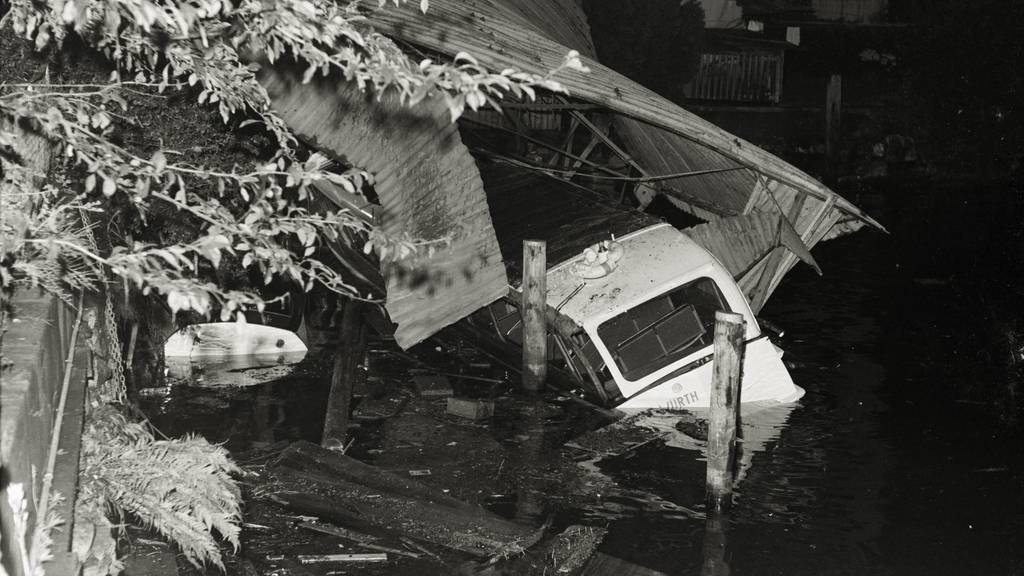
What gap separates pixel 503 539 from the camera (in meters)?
7.91

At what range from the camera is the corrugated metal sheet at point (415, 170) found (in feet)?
29.9

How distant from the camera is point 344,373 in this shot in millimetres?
12148

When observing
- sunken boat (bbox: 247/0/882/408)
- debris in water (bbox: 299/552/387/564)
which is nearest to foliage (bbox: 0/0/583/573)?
debris in water (bbox: 299/552/387/564)

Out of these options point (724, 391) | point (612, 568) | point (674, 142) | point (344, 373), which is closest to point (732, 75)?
point (674, 142)

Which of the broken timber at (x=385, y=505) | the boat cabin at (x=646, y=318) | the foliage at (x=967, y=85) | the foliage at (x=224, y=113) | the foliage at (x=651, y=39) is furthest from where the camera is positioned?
the foliage at (x=651, y=39)

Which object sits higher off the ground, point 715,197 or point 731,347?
point 715,197

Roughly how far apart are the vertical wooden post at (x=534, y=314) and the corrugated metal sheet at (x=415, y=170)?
205 cm

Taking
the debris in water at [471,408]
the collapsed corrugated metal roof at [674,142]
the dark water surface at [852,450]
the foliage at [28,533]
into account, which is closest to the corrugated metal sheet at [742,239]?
the collapsed corrugated metal roof at [674,142]

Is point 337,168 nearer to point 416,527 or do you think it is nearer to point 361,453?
point 361,453

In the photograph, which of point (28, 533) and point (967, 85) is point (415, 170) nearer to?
point (28, 533)

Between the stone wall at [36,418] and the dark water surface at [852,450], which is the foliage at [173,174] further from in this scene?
the dark water surface at [852,450]

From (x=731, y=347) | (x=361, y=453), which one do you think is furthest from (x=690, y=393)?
(x=361, y=453)

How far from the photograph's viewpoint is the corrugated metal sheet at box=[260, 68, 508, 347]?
29.9 ft

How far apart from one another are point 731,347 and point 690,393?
8.48 ft
